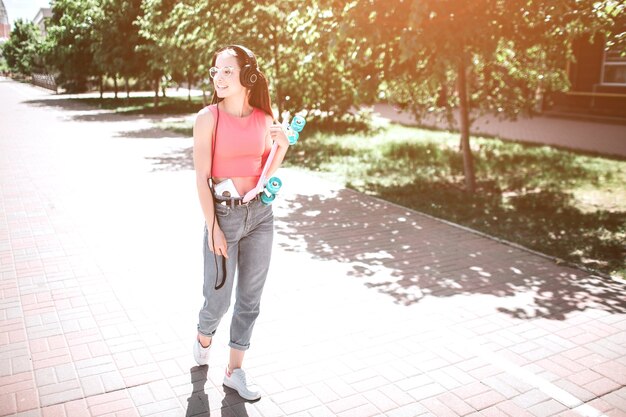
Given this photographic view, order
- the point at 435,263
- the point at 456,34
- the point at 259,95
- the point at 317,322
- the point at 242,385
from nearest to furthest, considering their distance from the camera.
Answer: the point at 259,95 < the point at 242,385 < the point at 317,322 < the point at 435,263 < the point at 456,34

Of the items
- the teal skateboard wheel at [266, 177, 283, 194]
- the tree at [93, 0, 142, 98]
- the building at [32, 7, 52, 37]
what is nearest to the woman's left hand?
the teal skateboard wheel at [266, 177, 283, 194]

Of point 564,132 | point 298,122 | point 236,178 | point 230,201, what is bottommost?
point 564,132

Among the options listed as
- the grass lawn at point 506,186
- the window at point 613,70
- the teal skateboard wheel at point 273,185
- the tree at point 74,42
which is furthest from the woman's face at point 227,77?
the tree at point 74,42

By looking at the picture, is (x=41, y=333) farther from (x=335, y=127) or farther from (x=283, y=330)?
(x=335, y=127)

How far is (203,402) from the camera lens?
3.88m

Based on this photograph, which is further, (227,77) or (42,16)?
(42,16)

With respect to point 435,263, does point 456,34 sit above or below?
above

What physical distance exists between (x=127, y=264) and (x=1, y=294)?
4.37ft

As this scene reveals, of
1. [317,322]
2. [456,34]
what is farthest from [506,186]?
[317,322]

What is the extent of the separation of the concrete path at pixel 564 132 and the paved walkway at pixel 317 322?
361 inches

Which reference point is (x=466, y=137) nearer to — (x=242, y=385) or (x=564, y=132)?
(x=242, y=385)

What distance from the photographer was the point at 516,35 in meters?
9.41

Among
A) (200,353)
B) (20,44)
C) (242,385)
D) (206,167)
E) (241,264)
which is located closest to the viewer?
(206,167)

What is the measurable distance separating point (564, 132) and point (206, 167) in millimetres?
18833
